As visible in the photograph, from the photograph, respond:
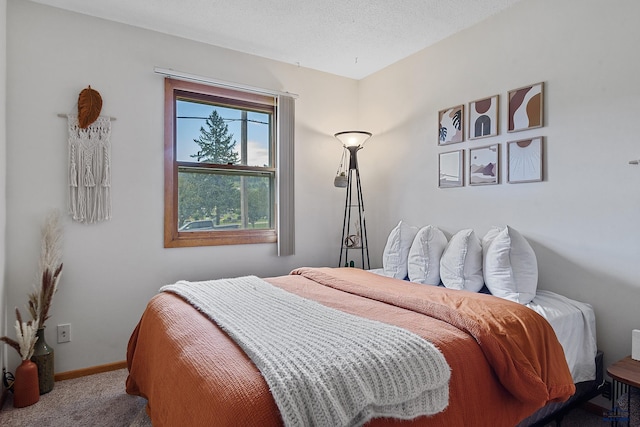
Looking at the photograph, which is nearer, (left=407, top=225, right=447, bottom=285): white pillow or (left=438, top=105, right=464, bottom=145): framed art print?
(left=407, top=225, right=447, bottom=285): white pillow

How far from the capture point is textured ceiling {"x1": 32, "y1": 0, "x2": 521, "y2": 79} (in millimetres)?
2490

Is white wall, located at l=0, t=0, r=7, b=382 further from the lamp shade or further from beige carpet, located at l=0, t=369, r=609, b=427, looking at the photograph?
Result: the lamp shade

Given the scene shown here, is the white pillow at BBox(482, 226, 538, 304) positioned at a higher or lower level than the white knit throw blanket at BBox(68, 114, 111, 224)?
lower

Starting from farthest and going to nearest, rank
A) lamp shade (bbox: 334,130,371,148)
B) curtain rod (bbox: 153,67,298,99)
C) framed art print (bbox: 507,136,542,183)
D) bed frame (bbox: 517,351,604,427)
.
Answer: lamp shade (bbox: 334,130,371,148)
curtain rod (bbox: 153,67,298,99)
framed art print (bbox: 507,136,542,183)
bed frame (bbox: 517,351,604,427)

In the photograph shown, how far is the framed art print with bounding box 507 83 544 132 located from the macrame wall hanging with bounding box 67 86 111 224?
2.82 meters

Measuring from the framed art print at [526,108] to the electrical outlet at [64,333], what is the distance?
3.31m

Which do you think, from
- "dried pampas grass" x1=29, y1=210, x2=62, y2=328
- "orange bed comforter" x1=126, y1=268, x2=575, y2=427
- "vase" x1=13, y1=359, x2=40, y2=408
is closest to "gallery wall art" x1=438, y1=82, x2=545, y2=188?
"orange bed comforter" x1=126, y1=268, x2=575, y2=427

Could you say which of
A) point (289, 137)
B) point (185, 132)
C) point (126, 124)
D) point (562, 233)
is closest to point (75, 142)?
point (126, 124)

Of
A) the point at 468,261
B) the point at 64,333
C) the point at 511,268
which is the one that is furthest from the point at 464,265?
the point at 64,333

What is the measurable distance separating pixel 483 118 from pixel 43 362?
11.1 feet

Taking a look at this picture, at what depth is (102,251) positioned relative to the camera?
8.83 ft

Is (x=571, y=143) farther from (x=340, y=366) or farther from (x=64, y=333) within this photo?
(x=64, y=333)

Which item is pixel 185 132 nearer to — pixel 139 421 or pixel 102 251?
pixel 102 251

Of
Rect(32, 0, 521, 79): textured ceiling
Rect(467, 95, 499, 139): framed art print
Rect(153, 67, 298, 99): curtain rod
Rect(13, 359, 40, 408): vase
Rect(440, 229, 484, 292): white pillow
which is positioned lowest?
Rect(13, 359, 40, 408): vase
